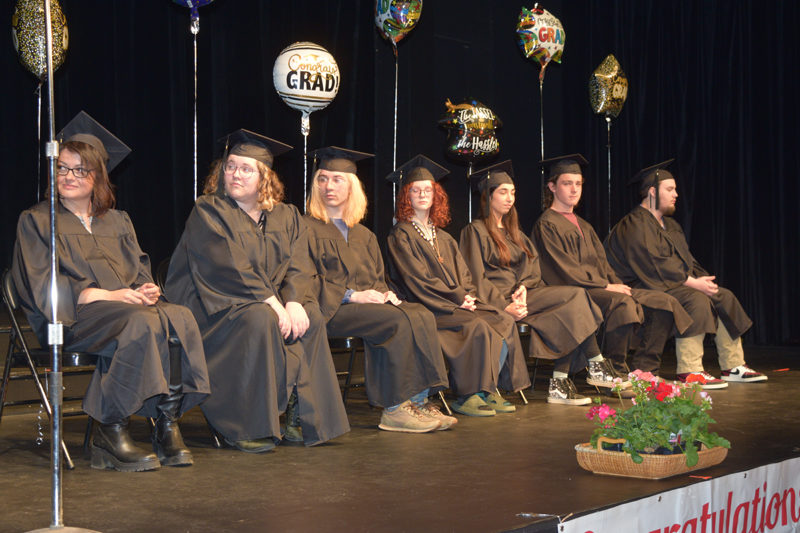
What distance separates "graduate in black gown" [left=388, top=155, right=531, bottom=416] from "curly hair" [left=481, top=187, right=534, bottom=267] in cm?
30

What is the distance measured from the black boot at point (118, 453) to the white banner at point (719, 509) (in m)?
1.64

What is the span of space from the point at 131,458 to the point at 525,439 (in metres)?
1.68

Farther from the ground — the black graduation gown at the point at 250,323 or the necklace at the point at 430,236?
the necklace at the point at 430,236

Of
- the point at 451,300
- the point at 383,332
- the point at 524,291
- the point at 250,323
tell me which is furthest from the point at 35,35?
the point at 524,291

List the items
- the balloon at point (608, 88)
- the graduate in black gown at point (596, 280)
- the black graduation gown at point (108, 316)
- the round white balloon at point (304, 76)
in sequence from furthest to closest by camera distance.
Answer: the balloon at point (608, 88) < the graduate in black gown at point (596, 280) < the round white balloon at point (304, 76) < the black graduation gown at point (108, 316)

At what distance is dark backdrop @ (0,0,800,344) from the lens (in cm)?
616

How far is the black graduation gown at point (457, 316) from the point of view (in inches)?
194

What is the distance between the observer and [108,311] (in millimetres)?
3668

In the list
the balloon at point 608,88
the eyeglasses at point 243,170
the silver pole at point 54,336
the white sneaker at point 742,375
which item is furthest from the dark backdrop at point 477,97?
the silver pole at point 54,336

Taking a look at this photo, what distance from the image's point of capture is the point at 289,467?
3646 millimetres

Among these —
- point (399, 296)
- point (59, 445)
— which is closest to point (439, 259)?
point (399, 296)

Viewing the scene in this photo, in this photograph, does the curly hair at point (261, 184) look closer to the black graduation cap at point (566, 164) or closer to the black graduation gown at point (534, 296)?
the black graduation gown at point (534, 296)

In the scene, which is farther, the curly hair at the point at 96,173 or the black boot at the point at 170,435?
the curly hair at the point at 96,173

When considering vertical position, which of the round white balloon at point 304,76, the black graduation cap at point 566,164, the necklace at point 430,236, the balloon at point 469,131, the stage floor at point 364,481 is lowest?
the stage floor at point 364,481
